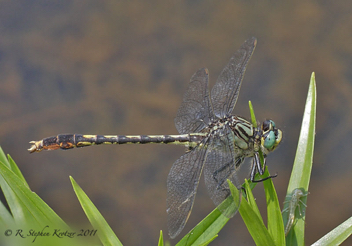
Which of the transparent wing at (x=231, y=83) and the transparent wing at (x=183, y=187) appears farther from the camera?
the transparent wing at (x=231, y=83)

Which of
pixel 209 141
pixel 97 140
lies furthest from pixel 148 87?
pixel 209 141

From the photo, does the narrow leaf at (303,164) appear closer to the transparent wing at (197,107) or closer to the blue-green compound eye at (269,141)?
the blue-green compound eye at (269,141)

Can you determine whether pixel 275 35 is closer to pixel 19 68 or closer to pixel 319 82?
pixel 319 82

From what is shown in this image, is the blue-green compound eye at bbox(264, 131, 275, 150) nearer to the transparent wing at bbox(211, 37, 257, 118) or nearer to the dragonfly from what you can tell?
the dragonfly

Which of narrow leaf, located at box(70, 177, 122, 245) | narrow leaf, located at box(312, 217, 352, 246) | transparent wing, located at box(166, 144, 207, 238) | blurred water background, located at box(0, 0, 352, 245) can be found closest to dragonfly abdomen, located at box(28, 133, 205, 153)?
transparent wing, located at box(166, 144, 207, 238)

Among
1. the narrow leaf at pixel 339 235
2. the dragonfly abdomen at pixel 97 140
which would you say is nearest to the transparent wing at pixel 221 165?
the dragonfly abdomen at pixel 97 140

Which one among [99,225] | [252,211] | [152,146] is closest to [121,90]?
[152,146]
